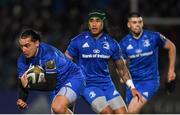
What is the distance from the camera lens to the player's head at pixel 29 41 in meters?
8.52

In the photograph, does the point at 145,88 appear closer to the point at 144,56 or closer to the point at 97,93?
the point at 144,56

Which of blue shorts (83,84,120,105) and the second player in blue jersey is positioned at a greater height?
the second player in blue jersey

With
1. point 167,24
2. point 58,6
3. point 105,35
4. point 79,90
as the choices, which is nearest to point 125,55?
point 105,35

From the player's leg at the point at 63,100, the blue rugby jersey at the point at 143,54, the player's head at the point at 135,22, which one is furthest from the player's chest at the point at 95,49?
the player's leg at the point at 63,100

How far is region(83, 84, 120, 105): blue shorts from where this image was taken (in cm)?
1001

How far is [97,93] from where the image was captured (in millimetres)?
10008

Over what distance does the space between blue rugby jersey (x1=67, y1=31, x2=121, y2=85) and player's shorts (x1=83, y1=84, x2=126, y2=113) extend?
A: 0.11 m

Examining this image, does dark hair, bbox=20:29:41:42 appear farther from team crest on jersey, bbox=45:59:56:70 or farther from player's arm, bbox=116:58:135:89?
player's arm, bbox=116:58:135:89

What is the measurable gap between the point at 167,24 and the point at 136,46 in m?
3.85

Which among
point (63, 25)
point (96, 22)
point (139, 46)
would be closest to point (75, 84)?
point (96, 22)

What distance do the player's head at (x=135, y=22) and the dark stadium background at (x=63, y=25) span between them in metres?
2.40

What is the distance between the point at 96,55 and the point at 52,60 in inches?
62.2

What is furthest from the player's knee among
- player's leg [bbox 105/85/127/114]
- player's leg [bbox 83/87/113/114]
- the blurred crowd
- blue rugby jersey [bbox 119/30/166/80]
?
the blurred crowd

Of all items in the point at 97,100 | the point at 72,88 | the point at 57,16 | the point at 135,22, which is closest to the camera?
the point at 72,88
